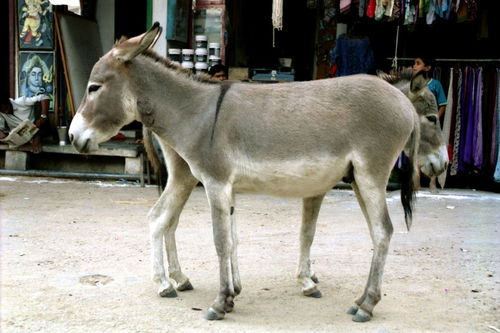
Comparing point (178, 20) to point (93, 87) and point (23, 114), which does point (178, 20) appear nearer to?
point (23, 114)

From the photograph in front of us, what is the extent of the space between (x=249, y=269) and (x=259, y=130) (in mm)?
1583

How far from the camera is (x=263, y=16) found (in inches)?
512

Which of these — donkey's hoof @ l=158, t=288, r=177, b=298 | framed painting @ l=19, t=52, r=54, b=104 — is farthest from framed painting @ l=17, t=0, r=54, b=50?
donkey's hoof @ l=158, t=288, r=177, b=298

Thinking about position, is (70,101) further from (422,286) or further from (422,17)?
(422,286)

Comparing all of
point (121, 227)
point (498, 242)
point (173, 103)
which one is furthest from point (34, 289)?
point (498, 242)

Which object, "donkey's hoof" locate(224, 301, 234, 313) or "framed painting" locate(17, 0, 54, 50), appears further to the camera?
"framed painting" locate(17, 0, 54, 50)

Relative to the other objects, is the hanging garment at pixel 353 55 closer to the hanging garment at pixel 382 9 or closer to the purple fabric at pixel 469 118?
the hanging garment at pixel 382 9

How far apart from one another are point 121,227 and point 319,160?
10.8ft

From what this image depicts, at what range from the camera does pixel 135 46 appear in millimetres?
4211

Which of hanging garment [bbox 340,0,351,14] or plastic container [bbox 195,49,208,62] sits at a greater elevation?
hanging garment [bbox 340,0,351,14]

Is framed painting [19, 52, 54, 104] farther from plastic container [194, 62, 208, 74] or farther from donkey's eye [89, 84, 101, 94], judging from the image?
donkey's eye [89, 84, 101, 94]

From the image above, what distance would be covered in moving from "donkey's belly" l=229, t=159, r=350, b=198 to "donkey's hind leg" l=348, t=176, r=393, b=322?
7.2 inches

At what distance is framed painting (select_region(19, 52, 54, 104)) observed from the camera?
10336 mm

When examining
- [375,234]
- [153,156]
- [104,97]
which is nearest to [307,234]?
[375,234]
